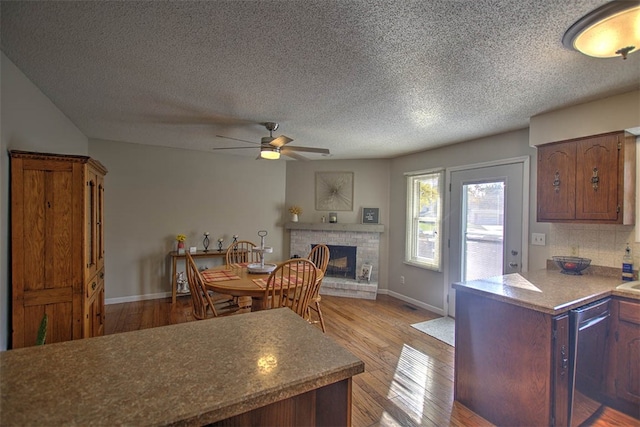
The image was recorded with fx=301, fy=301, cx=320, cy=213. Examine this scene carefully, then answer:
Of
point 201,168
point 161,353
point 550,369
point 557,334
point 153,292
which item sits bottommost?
point 153,292

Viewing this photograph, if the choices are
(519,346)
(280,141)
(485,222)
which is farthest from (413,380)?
(280,141)

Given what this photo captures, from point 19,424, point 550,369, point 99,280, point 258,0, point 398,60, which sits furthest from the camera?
point 99,280

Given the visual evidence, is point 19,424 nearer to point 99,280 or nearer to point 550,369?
point 550,369

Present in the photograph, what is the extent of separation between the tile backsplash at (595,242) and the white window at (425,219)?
1.39 meters

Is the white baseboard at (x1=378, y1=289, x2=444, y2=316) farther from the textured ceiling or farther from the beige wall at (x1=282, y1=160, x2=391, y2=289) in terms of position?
the textured ceiling

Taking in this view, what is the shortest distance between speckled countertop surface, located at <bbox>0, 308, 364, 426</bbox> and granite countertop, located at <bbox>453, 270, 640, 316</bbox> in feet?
4.60

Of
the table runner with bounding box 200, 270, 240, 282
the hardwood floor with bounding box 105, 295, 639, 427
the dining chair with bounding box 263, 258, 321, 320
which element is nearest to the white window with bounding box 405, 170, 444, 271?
the hardwood floor with bounding box 105, 295, 639, 427

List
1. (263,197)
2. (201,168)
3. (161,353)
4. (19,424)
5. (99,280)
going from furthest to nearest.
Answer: (263,197) < (201,168) < (99,280) < (161,353) < (19,424)

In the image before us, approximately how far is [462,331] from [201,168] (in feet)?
13.9

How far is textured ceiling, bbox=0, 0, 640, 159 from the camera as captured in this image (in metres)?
1.46

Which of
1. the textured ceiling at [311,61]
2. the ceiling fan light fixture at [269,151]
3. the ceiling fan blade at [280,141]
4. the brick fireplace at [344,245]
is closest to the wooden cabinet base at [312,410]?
the textured ceiling at [311,61]

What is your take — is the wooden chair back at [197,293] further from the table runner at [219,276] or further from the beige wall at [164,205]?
the beige wall at [164,205]

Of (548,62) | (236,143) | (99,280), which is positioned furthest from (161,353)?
(236,143)

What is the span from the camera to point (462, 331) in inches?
85.4
